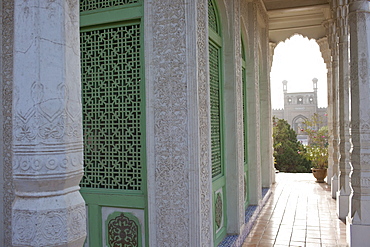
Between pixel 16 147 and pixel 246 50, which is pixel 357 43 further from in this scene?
pixel 16 147

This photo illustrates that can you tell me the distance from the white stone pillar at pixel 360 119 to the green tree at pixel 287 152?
8091 millimetres

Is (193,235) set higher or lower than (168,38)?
lower

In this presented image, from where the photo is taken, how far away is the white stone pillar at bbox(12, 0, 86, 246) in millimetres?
1384

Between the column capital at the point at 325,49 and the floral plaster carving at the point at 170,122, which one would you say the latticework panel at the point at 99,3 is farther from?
the column capital at the point at 325,49

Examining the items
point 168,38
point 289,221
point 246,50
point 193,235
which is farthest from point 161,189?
point 246,50

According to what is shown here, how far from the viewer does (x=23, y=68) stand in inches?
55.6

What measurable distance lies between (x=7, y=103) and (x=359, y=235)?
13.2 feet

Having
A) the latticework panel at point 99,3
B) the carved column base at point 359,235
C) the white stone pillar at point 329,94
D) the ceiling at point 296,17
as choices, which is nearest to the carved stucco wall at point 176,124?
the latticework panel at point 99,3

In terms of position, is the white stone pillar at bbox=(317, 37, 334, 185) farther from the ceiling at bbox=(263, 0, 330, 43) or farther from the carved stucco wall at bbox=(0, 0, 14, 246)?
the carved stucco wall at bbox=(0, 0, 14, 246)

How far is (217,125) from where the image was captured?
4.32 metres

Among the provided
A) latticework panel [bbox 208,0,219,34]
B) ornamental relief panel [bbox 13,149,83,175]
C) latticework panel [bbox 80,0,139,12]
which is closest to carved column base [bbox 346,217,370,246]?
latticework panel [bbox 208,0,219,34]

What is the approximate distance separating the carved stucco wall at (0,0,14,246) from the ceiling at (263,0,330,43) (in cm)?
554

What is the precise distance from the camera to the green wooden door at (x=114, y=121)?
Answer: 3410 mm

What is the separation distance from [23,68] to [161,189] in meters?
1.91
